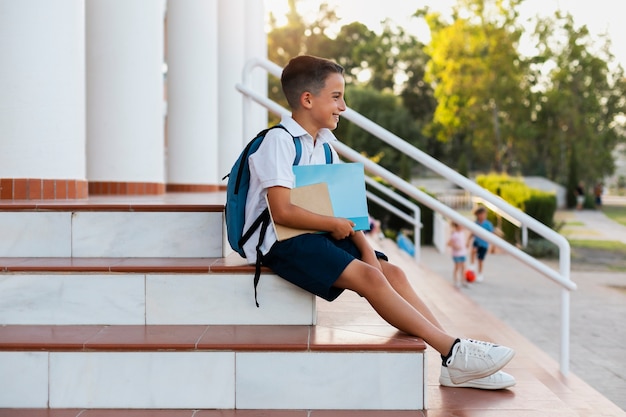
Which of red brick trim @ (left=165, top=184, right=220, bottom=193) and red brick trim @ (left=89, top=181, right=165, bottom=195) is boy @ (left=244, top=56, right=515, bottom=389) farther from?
red brick trim @ (left=165, top=184, right=220, bottom=193)

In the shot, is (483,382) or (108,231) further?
(108,231)

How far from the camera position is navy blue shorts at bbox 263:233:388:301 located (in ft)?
9.43

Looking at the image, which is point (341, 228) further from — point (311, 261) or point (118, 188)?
point (118, 188)

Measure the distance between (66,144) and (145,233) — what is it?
1.06m

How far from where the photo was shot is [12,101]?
398 centimetres

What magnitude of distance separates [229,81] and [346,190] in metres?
8.02

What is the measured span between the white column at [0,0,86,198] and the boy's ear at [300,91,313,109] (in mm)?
1672

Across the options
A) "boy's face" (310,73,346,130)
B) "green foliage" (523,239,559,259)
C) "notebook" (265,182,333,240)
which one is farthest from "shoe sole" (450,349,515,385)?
"green foliage" (523,239,559,259)

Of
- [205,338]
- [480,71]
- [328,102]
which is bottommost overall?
[205,338]

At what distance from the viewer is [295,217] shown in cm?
290

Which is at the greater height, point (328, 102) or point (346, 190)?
point (328, 102)

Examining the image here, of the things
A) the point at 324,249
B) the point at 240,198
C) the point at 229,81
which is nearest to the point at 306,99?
the point at 240,198

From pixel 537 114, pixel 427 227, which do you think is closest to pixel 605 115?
pixel 537 114

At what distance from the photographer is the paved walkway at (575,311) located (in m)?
6.68
